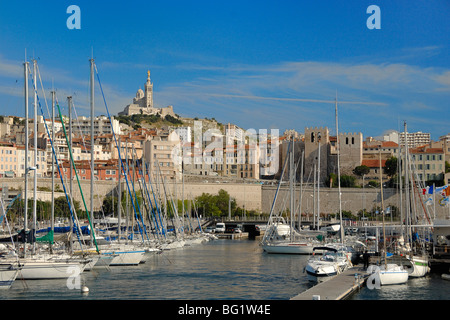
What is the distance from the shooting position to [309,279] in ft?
66.8

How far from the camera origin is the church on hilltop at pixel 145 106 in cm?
13625

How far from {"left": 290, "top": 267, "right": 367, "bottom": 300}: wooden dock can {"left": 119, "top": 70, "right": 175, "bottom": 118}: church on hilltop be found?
A: 11700cm

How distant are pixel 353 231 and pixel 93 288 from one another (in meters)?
26.5

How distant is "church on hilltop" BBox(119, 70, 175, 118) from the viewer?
136250 millimetres

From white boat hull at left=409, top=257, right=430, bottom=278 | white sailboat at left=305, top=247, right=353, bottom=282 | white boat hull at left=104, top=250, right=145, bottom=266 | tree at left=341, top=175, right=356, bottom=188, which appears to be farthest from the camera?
tree at left=341, top=175, right=356, bottom=188

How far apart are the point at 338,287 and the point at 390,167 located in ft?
188

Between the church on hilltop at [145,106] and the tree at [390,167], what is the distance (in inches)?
2706

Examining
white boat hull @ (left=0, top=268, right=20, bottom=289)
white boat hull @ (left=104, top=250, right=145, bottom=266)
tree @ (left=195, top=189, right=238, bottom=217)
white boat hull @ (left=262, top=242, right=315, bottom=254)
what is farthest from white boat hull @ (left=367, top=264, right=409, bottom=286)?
tree @ (left=195, top=189, right=238, bottom=217)

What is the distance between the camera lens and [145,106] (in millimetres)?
142625

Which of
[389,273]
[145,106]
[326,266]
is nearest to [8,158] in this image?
[326,266]

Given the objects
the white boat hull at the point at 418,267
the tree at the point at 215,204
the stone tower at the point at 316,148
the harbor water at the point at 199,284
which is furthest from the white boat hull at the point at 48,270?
the stone tower at the point at 316,148

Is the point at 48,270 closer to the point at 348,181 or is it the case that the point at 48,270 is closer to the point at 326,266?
the point at 326,266

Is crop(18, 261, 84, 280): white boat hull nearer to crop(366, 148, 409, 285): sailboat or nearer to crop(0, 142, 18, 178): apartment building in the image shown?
crop(366, 148, 409, 285): sailboat
